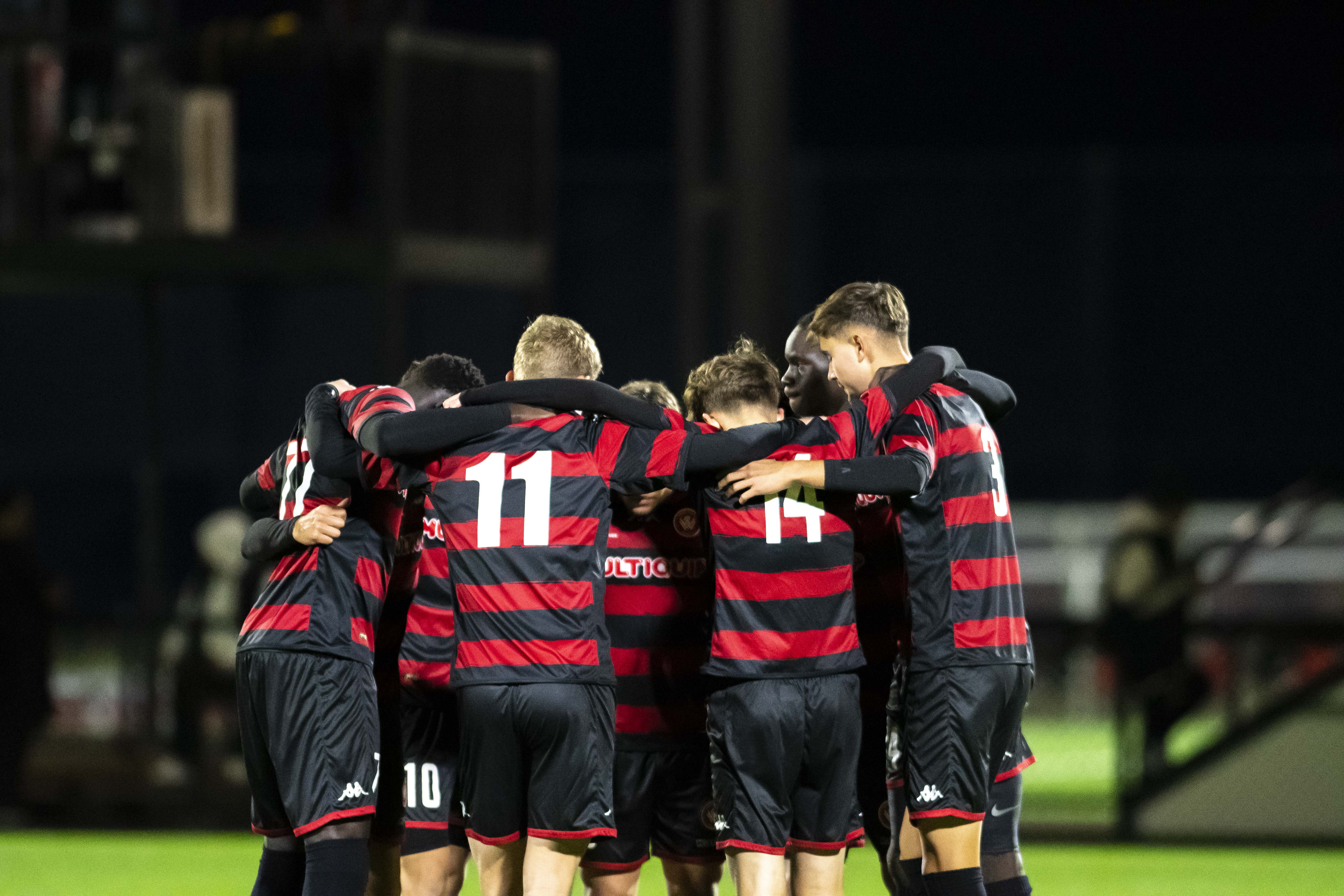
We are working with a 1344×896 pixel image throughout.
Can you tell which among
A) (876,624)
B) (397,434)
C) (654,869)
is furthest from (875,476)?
(654,869)

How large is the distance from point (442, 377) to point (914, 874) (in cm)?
184

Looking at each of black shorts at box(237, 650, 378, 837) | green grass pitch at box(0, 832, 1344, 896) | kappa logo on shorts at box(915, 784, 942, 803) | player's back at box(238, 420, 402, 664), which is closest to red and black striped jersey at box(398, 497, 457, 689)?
player's back at box(238, 420, 402, 664)

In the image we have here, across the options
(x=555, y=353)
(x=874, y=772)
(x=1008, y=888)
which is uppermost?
(x=555, y=353)

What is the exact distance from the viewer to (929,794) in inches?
166

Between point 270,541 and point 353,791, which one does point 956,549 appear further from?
point 270,541

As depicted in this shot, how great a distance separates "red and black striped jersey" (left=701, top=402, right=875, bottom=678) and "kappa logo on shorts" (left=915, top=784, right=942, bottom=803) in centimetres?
35

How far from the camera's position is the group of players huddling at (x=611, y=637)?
13.5 ft

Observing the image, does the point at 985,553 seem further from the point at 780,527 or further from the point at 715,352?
the point at 715,352

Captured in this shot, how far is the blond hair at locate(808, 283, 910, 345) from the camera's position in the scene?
14.7ft

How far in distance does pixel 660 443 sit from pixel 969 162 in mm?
15524

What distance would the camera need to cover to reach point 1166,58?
26312mm

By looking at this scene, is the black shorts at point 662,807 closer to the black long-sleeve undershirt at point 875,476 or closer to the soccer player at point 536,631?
the soccer player at point 536,631

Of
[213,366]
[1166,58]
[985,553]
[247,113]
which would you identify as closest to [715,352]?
[985,553]

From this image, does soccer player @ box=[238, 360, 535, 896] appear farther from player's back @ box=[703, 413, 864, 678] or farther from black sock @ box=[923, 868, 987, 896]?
black sock @ box=[923, 868, 987, 896]
